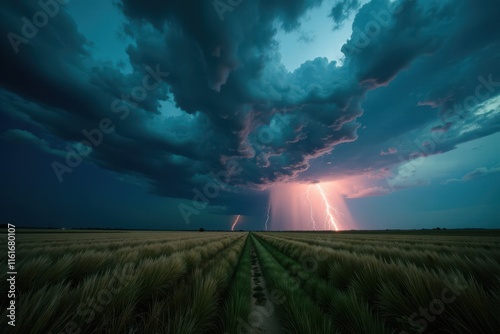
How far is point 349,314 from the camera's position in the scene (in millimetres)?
2568

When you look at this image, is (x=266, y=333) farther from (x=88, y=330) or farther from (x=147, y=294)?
(x=88, y=330)

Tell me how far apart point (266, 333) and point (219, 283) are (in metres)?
1.49

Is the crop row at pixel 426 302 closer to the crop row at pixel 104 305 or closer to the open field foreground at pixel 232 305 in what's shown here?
the open field foreground at pixel 232 305

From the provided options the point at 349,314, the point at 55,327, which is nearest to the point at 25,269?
the point at 55,327

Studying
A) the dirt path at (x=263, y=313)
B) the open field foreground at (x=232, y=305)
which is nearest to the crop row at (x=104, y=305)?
the open field foreground at (x=232, y=305)

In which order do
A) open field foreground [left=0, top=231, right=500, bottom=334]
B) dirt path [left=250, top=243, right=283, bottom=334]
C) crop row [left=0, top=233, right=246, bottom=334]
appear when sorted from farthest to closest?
dirt path [left=250, top=243, right=283, bottom=334]
open field foreground [left=0, top=231, right=500, bottom=334]
crop row [left=0, top=233, right=246, bottom=334]

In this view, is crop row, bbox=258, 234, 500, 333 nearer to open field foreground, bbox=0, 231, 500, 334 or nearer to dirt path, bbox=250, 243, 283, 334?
open field foreground, bbox=0, 231, 500, 334

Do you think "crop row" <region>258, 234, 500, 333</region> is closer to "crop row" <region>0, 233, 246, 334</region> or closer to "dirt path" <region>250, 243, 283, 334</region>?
"dirt path" <region>250, 243, 283, 334</region>

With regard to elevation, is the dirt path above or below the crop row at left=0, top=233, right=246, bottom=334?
below

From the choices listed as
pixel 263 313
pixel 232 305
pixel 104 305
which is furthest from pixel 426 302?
pixel 104 305

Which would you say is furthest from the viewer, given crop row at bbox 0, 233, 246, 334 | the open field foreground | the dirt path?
the dirt path

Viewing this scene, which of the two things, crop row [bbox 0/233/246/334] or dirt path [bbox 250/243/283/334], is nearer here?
crop row [bbox 0/233/246/334]

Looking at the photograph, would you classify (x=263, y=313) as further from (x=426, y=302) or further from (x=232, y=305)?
(x=426, y=302)

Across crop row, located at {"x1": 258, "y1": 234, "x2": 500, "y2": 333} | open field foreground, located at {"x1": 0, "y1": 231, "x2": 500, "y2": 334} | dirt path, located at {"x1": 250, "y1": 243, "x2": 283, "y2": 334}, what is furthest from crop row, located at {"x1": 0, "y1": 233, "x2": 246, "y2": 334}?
crop row, located at {"x1": 258, "y1": 234, "x2": 500, "y2": 333}
